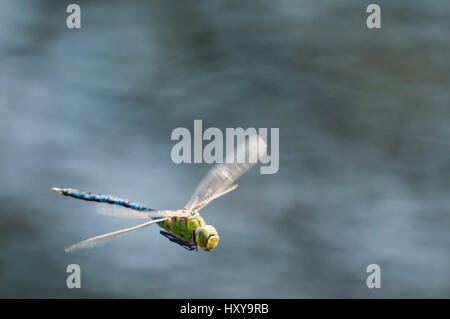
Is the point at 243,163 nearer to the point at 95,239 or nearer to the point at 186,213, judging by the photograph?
the point at 186,213

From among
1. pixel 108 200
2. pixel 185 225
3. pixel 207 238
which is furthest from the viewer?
pixel 108 200

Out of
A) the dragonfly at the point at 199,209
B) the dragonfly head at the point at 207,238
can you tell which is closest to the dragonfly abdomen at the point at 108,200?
the dragonfly at the point at 199,209

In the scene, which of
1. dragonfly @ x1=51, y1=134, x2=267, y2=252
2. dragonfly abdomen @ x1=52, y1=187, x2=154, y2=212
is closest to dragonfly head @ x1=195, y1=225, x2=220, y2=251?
dragonfly @ x1=51, y1=134, x2=267, y2=252

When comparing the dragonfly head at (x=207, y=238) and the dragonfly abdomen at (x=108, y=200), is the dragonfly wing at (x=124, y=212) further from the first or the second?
the dragonfly head at (x=207, y=238)

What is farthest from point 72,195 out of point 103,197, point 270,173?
point 270,173

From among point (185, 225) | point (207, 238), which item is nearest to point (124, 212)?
point (185, 225)

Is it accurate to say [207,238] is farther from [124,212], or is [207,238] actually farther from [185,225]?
[124,212]
